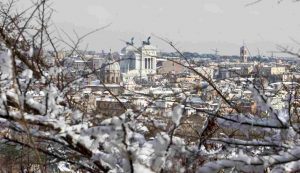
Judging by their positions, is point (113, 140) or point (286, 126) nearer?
point (113, 140)

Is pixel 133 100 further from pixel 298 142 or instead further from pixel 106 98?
pixel 298 142

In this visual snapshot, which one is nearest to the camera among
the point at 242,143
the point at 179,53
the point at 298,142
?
the point at 298,142

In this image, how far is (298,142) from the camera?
6.20 feet

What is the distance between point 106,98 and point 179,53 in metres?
0.65

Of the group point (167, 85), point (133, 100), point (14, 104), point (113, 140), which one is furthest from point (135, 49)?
point (113, 140)

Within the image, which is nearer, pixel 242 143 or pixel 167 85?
pixel 242 143

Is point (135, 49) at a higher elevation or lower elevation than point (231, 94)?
higher

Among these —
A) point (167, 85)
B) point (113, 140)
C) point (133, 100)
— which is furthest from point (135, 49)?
point (113, 140)

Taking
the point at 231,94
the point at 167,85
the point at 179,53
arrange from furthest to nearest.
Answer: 1. the point at 231,94
2. the point at 167,85
3. the point at 179,53

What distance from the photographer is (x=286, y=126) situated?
1970 mm

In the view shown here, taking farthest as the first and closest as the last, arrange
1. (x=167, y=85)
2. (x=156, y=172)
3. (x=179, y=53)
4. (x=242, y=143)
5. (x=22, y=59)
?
(x=167, y=85) → (x=179, y=53) → (x=22, y=59) → (x=242, y=143) → (x=156, y=172)

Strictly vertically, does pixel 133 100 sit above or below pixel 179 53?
below

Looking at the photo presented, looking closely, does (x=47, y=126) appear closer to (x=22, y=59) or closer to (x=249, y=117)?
(x=249, y=117)

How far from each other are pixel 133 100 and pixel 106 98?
2.24 ft
